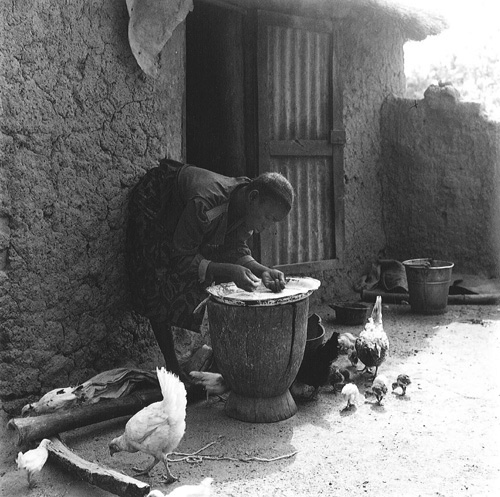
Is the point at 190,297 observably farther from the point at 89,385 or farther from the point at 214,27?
the point at 214,27

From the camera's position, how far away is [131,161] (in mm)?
4480

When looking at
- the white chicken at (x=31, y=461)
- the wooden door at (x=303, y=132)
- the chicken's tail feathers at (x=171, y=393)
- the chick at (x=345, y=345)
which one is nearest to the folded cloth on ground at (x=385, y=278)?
the wooden door at (x=303, y=132)

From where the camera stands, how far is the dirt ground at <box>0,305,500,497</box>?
2938 millimetres

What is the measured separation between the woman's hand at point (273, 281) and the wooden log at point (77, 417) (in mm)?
982

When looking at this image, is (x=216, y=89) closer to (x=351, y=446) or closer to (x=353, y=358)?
(x=353, y=358)

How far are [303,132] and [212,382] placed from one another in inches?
129

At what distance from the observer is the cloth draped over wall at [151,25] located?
14.0 feet

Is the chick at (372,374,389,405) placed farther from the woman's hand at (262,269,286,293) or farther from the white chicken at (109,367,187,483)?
the white chicken at (109,367,187,483)

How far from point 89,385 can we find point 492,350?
3254 millimetres

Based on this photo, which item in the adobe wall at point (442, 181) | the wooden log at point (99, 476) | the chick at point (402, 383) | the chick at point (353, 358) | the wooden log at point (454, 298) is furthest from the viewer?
the adobe wall at point (442, 181)

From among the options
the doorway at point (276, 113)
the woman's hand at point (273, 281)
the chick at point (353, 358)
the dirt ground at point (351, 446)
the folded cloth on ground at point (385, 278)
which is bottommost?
the dirt ground at point (351, 446)

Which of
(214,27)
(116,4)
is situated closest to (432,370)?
(116,4)

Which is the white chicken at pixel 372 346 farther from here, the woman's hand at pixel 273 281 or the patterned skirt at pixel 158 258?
the patterned skirt at pixel 158 258

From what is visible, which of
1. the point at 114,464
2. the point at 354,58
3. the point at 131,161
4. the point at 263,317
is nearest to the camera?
the point at 114,464
